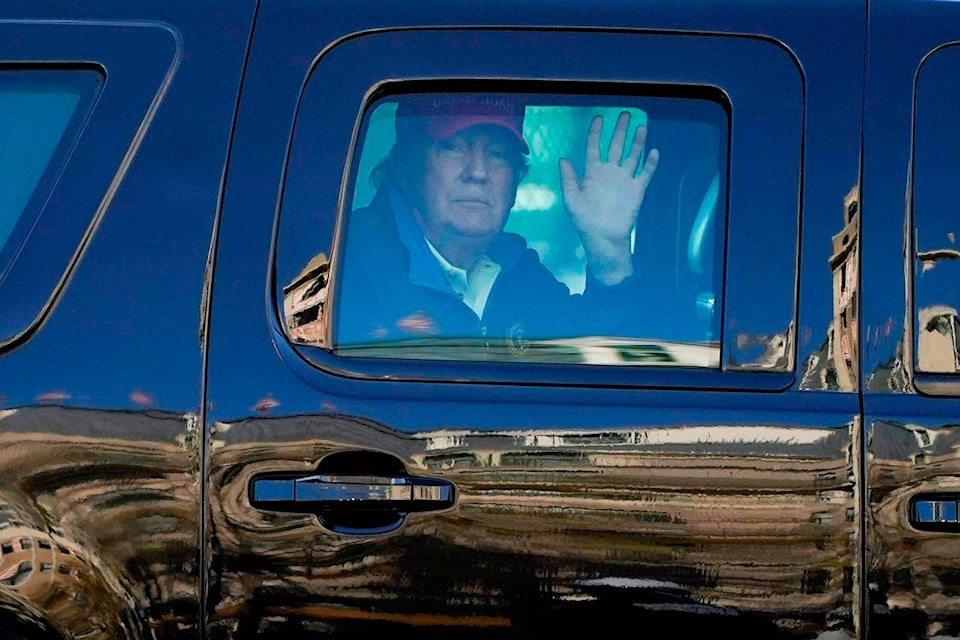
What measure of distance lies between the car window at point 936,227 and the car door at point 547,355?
4.2 inches

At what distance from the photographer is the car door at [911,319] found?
1694mm

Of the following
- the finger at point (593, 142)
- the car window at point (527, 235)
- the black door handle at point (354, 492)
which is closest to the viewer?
the black door handle at point (354, 492)

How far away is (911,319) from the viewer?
5.79 feet

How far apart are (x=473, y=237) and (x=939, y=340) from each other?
733 millimetres

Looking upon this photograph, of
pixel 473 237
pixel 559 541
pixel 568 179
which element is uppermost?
pixel 568 179

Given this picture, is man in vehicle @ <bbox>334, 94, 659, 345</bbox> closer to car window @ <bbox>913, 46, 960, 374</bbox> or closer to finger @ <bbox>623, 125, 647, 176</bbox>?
finger @ <bbox>623, 125, 647, 176</bbox>

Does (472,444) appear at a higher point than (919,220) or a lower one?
lower

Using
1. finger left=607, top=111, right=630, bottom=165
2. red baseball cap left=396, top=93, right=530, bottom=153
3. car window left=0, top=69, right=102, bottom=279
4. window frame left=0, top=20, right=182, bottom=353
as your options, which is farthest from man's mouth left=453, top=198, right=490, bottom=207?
car window left=0, top=69, right=102, bottom=279

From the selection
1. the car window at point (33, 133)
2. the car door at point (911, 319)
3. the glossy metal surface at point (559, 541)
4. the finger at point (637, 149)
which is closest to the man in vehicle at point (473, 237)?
the finger at point (637, 149)

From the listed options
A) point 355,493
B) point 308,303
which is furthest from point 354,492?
point 308,303

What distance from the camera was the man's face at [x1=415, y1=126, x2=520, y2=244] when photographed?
6.22 feet

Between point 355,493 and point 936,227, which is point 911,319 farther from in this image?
point 355,493

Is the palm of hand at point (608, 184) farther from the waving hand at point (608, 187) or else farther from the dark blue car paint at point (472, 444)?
the dark blue car paint at point (472, 444)

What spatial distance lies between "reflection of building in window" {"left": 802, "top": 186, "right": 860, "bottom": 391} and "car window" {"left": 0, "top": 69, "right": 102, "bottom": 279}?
3.93 feet
